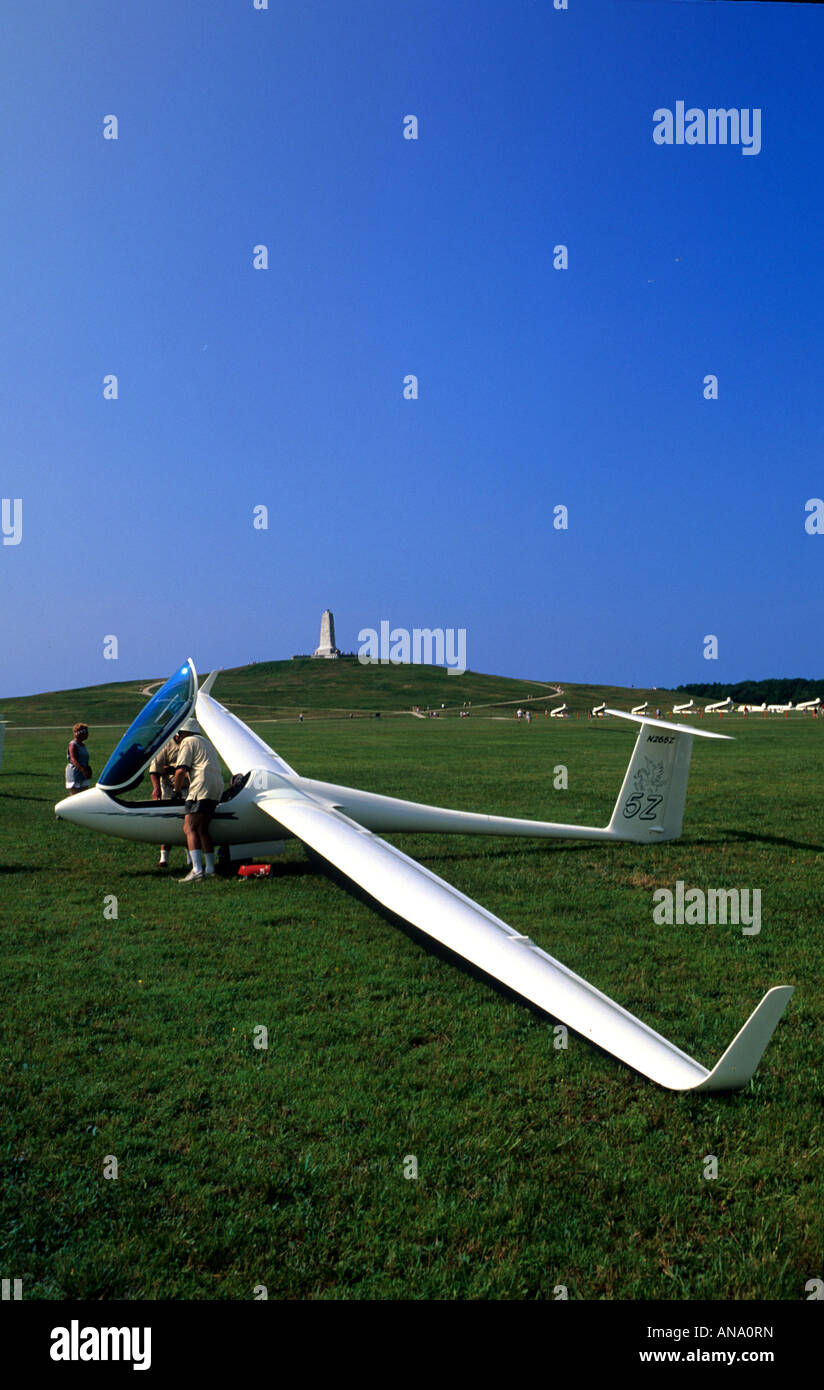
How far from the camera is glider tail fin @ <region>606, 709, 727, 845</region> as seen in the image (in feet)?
39.0

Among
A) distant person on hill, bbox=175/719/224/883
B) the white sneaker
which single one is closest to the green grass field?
the white sneaker

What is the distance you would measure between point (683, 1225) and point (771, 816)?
13.1 metres

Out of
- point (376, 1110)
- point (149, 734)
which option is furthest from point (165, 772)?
point (376, 1110)

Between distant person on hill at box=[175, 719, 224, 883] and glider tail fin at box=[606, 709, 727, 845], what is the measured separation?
596 cm

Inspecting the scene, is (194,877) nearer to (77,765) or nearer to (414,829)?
(414,829)

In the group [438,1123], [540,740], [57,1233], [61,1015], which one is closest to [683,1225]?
[438,1123]

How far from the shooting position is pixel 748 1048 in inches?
144

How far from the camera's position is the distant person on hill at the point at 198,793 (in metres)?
10.1

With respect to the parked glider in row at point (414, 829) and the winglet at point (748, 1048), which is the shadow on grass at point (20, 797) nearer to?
the parked glider in row at point (414, 829)

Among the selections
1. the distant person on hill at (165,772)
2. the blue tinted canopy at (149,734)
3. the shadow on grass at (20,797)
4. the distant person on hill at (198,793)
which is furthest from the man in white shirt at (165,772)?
the shadow on grass at (20,797)

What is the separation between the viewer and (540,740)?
41.6 metres

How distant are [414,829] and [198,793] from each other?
3.10 metres

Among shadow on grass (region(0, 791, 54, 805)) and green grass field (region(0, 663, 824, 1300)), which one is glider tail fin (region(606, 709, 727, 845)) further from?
shadow on grass (region(0, 791, 54, 805))
